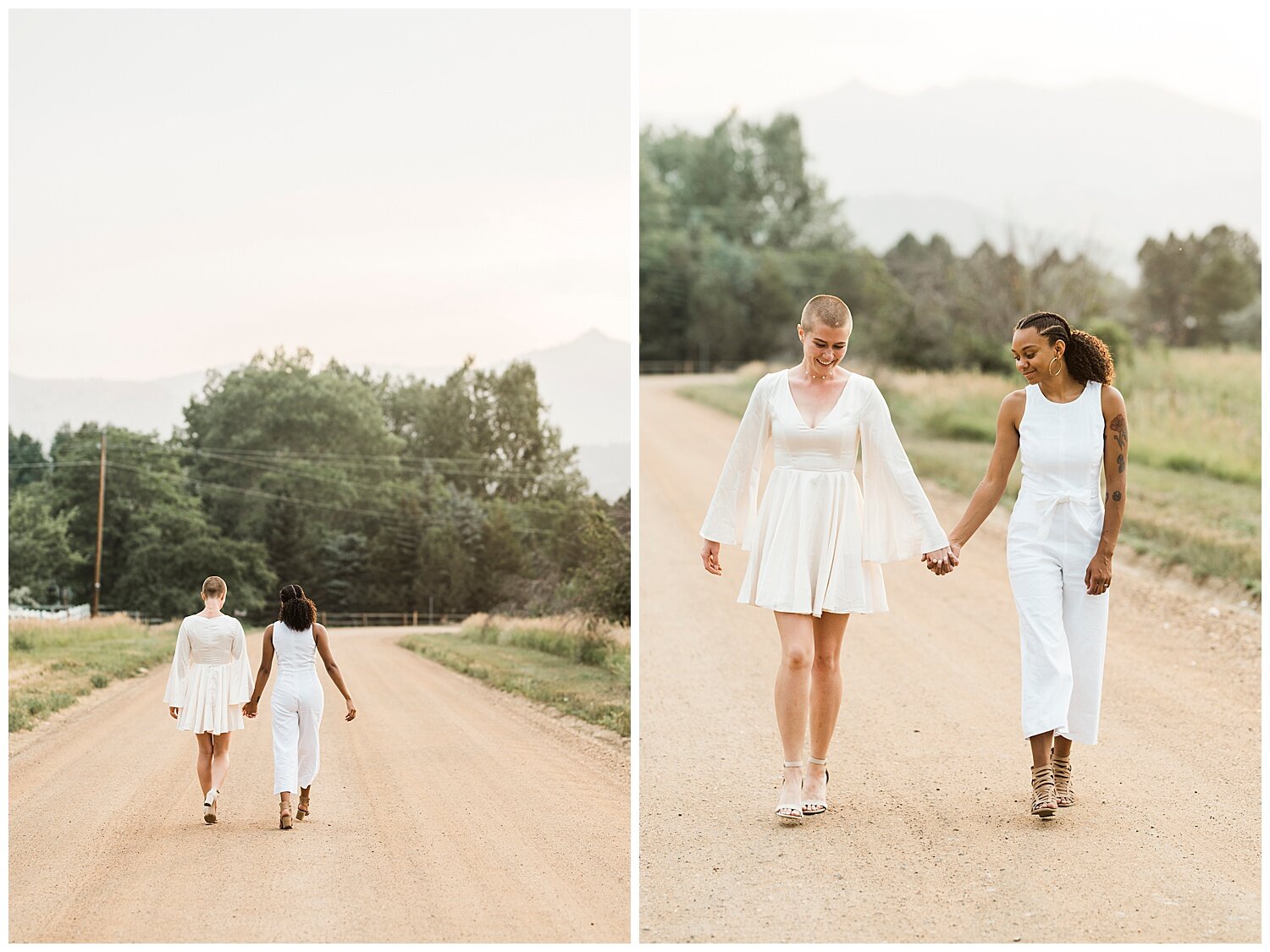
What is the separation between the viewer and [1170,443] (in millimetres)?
13516

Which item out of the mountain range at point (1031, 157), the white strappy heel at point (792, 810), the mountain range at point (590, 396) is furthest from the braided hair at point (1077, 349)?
the mountain range at point (1031, 157)

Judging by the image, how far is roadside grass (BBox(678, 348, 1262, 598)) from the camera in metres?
9.77

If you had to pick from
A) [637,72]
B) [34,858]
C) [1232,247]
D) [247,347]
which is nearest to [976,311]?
[1232,247]

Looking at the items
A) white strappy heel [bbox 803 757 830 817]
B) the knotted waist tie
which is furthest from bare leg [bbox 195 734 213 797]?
the knotted waist tie

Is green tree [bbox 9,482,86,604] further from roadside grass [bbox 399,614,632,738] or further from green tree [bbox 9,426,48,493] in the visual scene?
roadside grass [bbox 399,614,632,738]

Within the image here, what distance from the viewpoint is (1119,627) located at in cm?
807

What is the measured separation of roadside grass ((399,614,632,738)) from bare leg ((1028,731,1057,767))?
121 inches

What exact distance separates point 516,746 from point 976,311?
13.2m

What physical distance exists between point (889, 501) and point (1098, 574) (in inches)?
30.3

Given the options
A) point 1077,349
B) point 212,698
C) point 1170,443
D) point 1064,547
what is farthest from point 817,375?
point 1170,443

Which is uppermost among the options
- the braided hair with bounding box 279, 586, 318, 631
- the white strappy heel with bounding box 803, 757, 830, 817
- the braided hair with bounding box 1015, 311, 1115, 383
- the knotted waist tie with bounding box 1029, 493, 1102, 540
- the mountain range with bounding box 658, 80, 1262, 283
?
the mountain range with bounding box 658, 80, 1262, 283

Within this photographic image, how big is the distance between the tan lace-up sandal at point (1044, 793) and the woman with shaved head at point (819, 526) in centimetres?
74

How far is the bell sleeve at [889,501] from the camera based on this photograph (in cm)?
457

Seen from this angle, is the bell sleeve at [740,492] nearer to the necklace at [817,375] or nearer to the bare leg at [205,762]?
the necklace at [817,375]
